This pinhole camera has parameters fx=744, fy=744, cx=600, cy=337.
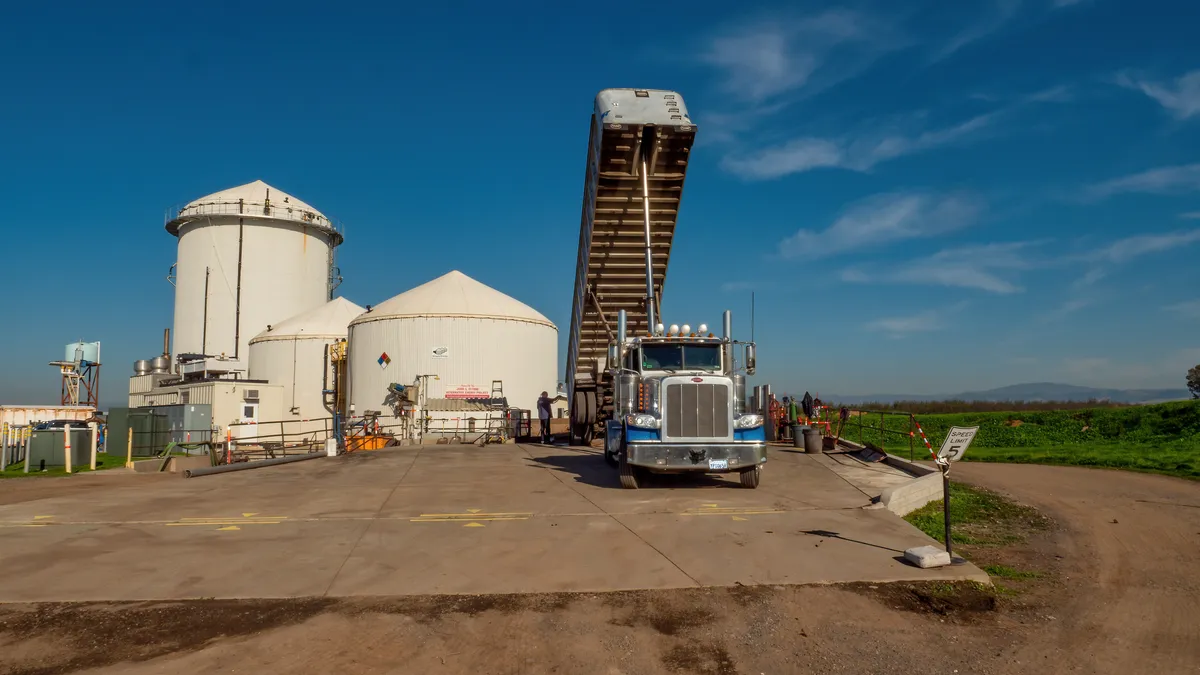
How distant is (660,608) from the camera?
24.1ft

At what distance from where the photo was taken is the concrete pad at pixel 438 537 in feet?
27.3

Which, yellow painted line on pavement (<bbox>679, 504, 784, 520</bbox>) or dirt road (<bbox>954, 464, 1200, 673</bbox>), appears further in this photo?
yellow painted line on pavement (<bbox>679, 504, 784, 520</bbox>)

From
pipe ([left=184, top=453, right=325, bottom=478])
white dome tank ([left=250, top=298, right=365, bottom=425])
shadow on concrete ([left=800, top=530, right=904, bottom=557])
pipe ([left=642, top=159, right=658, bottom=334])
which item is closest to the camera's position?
shadow on concrete ([left=800, top=530, right=904, bottom=557])

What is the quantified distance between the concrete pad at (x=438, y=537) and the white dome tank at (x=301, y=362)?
3148 cm

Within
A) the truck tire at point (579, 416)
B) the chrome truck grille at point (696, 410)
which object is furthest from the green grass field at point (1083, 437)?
the truck tire at point (579, 416)

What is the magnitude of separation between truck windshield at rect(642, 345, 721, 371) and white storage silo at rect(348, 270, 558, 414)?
26.2 m

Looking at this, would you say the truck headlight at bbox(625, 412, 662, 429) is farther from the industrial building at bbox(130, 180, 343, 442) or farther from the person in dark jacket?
the industrial building at bbox(130, 180, 343, 442)

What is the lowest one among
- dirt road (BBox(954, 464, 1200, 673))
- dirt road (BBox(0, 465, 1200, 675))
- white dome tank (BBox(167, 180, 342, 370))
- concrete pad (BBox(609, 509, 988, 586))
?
dirt road (BBox(954, 464, 1200, 673))

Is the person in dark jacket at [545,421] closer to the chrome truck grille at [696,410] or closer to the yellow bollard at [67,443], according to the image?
the yellow bollard at [67,443]

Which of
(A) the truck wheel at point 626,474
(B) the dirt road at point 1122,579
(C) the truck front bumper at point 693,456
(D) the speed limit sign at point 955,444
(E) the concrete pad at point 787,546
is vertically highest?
(D) the speed limit sign at point 955,444

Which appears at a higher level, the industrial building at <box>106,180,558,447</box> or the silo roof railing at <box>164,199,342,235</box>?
the silo roof railing at <box>164,199,342,235</box>

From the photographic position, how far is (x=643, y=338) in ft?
50.2

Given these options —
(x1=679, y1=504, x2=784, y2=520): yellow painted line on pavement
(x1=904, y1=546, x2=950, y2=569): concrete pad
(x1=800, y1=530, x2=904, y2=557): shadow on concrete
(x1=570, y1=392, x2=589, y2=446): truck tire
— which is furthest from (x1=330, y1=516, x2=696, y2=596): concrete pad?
(x1=570, y1=392, x2=589, y2=446): truck tire

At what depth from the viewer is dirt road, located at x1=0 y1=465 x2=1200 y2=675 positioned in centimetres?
593
